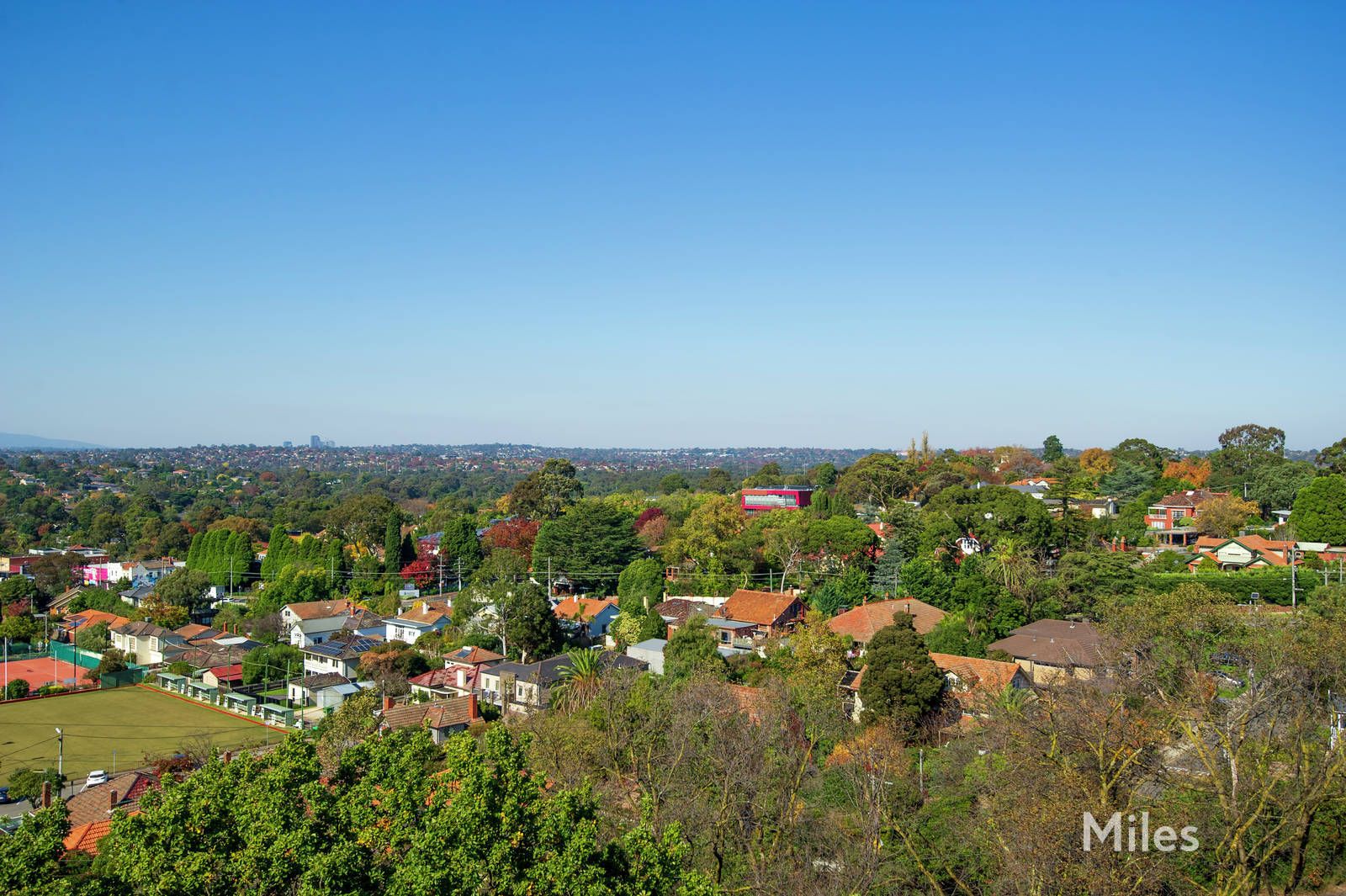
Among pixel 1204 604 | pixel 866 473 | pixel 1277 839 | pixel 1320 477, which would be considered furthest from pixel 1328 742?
pixel 866 473

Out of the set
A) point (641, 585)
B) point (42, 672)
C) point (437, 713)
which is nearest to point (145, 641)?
point (42, 672)

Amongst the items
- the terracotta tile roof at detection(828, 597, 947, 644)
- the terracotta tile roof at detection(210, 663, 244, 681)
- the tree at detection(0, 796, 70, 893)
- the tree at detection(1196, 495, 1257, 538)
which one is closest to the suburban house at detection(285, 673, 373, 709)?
the terracotta tile roof at detection(210, 663, 244, 681)

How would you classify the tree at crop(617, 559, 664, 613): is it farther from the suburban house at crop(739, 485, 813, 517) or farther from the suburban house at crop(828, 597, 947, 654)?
the suburban house at crop(739, 485, 813, 517)

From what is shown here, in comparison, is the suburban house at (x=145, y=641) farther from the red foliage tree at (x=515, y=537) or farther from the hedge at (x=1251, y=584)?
the hedge at (x=1251, y=584)

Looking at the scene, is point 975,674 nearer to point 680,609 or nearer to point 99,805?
point 680,609

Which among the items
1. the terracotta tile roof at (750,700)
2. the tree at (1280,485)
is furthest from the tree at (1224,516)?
the terracotta tile roof at (750,700)

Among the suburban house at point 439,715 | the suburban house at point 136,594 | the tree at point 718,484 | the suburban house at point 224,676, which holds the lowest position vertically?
the suburban house at point 224,676
